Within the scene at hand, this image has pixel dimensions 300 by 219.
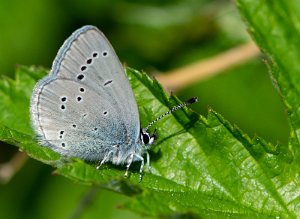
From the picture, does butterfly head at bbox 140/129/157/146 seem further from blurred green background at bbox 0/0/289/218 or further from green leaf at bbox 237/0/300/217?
blurred green background at bbox 0/0/289/218

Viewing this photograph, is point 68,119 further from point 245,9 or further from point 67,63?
point 245,9

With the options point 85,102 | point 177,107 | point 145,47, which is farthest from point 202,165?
point 145,47

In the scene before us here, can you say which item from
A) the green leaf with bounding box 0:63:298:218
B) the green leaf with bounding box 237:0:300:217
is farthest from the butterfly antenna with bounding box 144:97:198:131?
the green leaf with bounding box 237:0:300:217

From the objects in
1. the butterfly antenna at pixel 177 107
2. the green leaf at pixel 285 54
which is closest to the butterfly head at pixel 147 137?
the butterfly antenna at pixel 177 107

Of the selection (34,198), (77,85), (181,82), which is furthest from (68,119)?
(34,198)

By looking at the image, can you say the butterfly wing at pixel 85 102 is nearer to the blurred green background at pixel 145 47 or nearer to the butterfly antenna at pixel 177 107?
the butterfly antenna at pixel 177 107

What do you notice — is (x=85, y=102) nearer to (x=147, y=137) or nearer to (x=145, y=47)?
(x=147, y=137)
